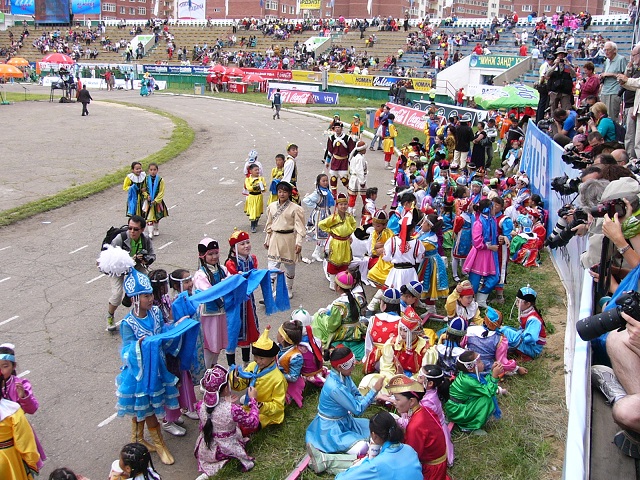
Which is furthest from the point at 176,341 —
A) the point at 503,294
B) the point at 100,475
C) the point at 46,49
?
the point at 46,49

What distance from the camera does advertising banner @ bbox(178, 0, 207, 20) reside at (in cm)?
8112

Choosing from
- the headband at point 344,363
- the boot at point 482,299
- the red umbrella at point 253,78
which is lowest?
the boot at point 482,299

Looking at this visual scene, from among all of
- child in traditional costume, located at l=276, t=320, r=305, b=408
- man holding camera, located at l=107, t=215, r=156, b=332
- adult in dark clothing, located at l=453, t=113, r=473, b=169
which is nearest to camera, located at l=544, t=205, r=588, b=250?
child in traditional costume, located at l=276, t=320, r=305, b=408

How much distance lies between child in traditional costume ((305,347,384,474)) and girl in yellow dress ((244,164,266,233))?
745 centimetres

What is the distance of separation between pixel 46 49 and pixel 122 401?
73.9 m

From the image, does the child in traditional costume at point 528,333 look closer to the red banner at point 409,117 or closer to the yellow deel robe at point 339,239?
the yellow deel robe at point 339,239

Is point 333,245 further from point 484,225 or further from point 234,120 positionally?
point 234,120

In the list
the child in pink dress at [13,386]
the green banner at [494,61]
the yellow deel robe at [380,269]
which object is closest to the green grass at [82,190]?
the yellow deel robe at [380,269]

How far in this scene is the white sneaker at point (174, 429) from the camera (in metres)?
6.63

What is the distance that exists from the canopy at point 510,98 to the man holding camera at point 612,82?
23.4 feet

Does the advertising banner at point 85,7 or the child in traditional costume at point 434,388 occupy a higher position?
the advertising banner at point 85,7

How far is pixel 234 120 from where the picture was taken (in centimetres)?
3256

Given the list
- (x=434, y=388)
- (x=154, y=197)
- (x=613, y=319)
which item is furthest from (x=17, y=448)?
(x=154, y=197)

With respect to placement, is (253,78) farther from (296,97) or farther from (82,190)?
(82,190)
